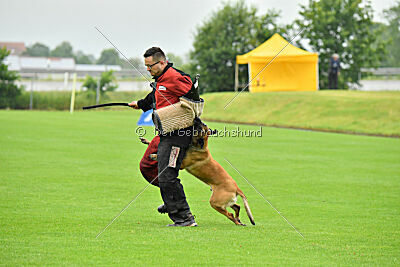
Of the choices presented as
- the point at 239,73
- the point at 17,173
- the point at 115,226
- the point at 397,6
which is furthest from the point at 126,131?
the point at 397,6

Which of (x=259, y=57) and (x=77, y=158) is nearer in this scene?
(x=77, y=158)

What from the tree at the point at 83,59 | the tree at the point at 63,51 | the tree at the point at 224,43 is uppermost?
the tree at the point at 63,51

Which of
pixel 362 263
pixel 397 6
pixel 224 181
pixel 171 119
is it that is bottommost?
pixel 362 263

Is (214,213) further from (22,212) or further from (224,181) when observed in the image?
(22,212)

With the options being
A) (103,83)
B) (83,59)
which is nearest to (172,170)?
(103,83)

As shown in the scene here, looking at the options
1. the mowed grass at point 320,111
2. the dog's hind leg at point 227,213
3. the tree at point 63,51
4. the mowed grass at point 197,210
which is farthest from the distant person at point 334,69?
the tree at point 63,51

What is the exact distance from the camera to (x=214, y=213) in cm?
988

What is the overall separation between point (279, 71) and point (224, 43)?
11496 mm

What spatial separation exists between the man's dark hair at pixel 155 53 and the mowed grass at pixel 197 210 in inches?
85.7

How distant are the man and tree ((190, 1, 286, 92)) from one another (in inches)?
1758

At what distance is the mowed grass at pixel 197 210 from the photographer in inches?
268

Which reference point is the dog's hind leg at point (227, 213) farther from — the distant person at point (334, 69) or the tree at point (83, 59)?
the tree at point (83, 59)

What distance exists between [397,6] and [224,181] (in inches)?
4016

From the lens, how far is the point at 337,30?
5000cm
